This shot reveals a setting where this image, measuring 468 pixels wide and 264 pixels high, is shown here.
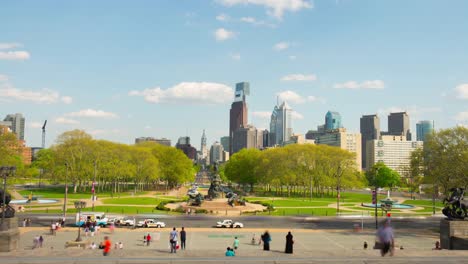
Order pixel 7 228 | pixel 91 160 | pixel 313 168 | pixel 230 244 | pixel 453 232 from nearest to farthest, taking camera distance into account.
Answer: pixel 7 228 < pixel 453 232 < pixel 230 244 < pixel 91 160 < pixel 313 168

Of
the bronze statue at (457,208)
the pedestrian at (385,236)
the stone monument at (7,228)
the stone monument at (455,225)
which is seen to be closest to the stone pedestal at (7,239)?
the stone monument at (7,228)

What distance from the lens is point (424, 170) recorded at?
5828cm

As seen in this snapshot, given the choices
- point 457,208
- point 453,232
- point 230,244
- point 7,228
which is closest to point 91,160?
point 230,244

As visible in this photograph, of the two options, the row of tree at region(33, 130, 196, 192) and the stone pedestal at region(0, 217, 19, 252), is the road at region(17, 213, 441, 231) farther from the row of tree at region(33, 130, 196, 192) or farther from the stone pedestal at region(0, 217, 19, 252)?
the row of tree at region(33, 130, 196, 192)

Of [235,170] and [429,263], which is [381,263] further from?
[235,170]

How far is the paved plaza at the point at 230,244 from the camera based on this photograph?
18688 mm

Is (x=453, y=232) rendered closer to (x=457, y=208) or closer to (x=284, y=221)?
(x=457, y=208)

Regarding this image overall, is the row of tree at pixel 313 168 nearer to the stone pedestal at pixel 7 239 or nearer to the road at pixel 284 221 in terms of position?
the road at pixel 284 221

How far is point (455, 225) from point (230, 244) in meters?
19.0

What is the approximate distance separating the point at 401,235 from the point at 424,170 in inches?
712

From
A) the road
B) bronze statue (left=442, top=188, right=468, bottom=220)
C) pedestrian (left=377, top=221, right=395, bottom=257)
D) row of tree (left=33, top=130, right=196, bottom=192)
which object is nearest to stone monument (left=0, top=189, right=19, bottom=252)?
pedestrian (left=377, top=221, right=395, bottom=257)

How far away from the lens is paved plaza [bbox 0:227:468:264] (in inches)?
736

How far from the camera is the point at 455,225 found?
28.9 m

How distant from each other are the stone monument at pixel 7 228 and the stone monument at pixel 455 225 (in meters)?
29.1
